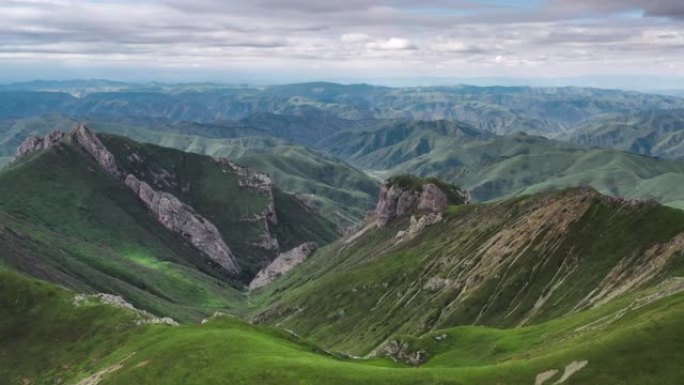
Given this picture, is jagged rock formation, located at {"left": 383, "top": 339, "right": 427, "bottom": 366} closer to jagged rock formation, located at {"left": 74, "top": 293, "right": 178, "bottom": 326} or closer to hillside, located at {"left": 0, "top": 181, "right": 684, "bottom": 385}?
hillside, located at {"left": 0, "top": 181, "right": 684, "bottom": 385}

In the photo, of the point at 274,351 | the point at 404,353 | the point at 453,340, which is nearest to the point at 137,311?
the point at 274,351

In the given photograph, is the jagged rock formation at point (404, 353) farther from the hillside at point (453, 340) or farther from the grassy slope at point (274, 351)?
the grassy slope at point (274, 351)

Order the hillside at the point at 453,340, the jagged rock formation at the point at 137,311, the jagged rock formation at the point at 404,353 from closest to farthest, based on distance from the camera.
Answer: the hillside at the point at 453,340, the jagged rock formation at the point at 404,353, the jagged rock formation at the point at 137,311

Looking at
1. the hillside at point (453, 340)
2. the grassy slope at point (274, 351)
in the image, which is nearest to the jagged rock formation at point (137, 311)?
the hillside at point (453, 340)

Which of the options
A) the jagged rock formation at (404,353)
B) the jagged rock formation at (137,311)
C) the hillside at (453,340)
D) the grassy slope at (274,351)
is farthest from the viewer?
the jagged rock formation at (137,311)

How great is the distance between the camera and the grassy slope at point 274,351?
233 feet

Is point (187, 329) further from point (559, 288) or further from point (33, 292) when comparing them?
point (559, 288)

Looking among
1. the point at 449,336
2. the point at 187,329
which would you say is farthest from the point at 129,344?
the point at 449,336

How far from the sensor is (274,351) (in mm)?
92188

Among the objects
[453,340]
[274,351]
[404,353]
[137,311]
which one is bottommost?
[453,340]

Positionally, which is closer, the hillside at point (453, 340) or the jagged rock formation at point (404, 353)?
the hillside at point (453, 340)

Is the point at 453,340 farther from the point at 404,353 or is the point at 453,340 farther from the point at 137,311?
the point at 137,311

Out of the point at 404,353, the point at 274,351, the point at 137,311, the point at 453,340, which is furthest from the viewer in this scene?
the point at 137,311

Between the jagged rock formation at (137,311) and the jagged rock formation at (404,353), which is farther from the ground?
the jagged rock formation at (137,311)
